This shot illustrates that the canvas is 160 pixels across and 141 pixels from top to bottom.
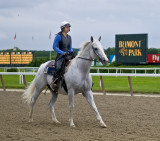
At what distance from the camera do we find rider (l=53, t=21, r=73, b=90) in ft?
25.7

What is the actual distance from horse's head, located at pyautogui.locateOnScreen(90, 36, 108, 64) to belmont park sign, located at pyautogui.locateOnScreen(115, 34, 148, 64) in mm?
19767

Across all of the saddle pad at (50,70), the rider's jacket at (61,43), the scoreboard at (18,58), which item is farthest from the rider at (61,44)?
the scoreboard at (18,58)

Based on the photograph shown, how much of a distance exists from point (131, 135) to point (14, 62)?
27.7 metres

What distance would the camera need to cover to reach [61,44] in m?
7.95

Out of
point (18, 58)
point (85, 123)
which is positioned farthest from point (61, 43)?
point (18, 58)

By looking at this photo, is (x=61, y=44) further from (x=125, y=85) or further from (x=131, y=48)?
(x=131, y=48)

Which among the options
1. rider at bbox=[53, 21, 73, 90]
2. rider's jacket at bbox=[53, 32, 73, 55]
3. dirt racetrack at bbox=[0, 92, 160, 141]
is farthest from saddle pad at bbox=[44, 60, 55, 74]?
dirt racetrack at bbox=[0, 92, 160, 141]

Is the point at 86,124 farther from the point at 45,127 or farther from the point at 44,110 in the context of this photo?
the point at 44,110

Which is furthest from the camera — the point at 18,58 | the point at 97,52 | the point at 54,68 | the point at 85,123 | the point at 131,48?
the point at 18,58

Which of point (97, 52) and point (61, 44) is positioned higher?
point (61, 44)

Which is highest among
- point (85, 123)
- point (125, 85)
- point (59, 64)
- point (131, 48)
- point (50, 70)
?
point (131, 48)

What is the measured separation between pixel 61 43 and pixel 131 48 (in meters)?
19.6

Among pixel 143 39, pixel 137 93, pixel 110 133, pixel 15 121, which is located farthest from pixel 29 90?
pixel 143 39

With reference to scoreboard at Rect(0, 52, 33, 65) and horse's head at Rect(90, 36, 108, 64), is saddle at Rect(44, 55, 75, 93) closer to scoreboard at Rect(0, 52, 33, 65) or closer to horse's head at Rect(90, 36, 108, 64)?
horse's head at Rect(90, 36, 108, 64)
